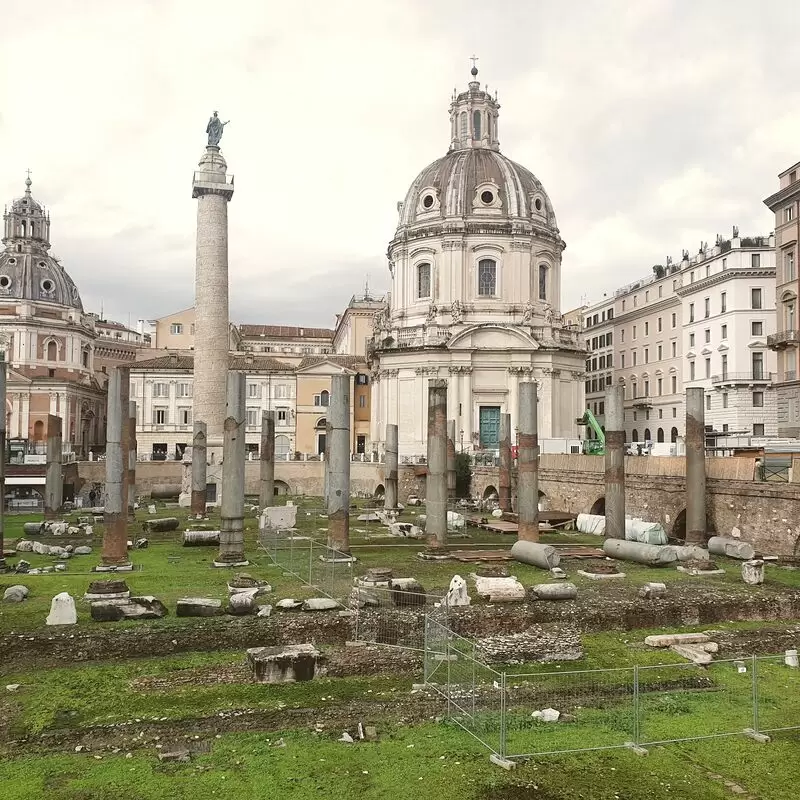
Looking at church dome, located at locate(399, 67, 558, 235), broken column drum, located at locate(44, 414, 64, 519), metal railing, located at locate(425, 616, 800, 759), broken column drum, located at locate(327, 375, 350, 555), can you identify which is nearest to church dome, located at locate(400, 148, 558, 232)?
church dome, located at locate(399, 67, 558, 235)

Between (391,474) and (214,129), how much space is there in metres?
24.9

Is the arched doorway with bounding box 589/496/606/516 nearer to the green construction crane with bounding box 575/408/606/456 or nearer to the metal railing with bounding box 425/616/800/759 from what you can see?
the green construction crane with bounding box 575/408/606/456

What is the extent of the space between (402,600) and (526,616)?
2.41 metres

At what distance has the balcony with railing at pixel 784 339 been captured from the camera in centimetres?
3881

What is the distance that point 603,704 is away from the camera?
11336mm

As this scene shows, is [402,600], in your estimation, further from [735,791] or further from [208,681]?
[735,791]

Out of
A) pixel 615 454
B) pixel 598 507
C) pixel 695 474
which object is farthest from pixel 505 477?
pixel 695 474

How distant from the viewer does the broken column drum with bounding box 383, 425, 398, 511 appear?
38.4 meters

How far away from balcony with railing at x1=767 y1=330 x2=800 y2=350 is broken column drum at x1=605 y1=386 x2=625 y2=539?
55.4 ft

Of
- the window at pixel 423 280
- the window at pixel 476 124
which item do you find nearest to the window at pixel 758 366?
the window at pixel 423 280

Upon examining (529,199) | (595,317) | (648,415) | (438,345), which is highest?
(529,199)

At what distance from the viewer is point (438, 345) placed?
5591cm

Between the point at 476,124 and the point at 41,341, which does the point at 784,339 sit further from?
the point at 41,341

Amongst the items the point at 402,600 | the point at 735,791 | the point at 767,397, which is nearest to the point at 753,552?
the point at 402,600
